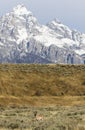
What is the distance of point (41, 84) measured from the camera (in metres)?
72.7

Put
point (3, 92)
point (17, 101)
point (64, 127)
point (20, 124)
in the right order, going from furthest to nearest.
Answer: point (3, 92)
point (17, 101)
point (20, 124)
point (64, 127)

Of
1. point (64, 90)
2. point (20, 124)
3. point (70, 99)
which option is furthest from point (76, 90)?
point (20, 124)

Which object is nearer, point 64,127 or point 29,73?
point 64,127

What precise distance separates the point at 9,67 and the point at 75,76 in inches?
467

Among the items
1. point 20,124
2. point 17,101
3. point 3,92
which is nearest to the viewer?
point 20,124

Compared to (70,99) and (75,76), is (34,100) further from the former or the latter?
(75,76)

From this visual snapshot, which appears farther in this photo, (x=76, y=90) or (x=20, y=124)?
(x=76, y=90)

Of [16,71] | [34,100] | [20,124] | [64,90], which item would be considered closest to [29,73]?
[16,71]

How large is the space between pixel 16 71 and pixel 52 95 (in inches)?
370

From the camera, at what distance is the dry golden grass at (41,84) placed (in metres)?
65.0

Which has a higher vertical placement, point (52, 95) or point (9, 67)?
point (9, 67)

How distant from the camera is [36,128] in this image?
25.0 m

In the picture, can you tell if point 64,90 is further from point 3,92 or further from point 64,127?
point 64,127

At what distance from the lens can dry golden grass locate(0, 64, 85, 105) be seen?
6500cm
